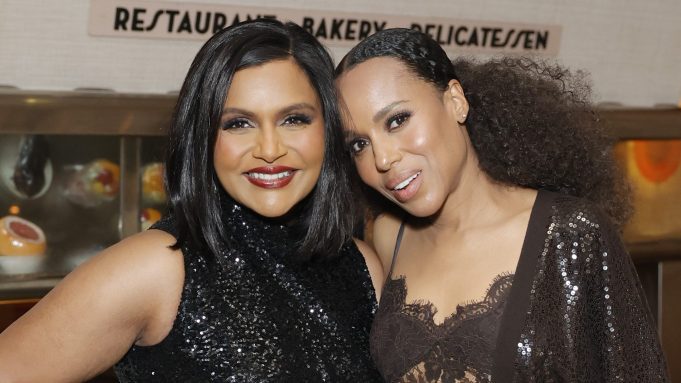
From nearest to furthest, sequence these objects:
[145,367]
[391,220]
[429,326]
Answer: [145,367], [429,326], [391,220]

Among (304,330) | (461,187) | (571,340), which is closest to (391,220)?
(461,187)

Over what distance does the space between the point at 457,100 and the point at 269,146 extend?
46cm

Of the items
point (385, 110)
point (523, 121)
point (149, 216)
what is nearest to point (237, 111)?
point (385, 110)

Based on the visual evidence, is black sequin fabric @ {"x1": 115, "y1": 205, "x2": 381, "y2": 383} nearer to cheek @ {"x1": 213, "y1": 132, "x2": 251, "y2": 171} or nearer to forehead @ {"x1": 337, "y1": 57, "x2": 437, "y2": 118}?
cheek @ {"x1": 213, "y1": 132, "x2": 251, "y2": 171}

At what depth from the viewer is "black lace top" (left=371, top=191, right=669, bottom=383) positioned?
193 cm

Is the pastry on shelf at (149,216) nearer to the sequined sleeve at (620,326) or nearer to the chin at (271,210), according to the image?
the chin at (271,210)

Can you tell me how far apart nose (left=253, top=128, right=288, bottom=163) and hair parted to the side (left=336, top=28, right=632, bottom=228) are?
26cm

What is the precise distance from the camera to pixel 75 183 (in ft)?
10.1

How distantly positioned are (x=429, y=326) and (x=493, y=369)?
0.58ft

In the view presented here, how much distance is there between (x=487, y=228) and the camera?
211cm

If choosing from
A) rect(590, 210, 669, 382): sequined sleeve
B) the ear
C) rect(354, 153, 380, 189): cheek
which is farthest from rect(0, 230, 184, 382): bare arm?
rect(590, 210, 669, 382): sequined sleeve

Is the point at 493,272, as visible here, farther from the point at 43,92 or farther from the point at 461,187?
the point at 43,92

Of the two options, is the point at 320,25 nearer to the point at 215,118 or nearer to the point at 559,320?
the point at 215,118

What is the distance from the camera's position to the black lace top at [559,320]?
1932mm
